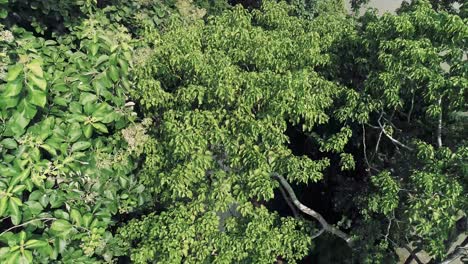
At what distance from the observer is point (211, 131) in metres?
5.10

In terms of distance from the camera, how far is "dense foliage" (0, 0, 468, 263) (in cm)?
429

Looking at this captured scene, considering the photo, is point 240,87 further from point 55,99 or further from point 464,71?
point 464,71

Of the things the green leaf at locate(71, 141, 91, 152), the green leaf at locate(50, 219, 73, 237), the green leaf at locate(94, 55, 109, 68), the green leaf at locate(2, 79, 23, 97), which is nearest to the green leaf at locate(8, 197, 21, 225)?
the green leaf at locate(50, 219, 73, 237)

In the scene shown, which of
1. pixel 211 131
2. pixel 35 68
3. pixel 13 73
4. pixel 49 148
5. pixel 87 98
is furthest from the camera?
pixel 211 131

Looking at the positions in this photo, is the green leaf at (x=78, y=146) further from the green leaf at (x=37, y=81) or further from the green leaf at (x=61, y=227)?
the green leaf at (x=37, y=81)

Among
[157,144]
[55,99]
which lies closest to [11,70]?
[55,99]

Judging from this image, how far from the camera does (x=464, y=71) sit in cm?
518

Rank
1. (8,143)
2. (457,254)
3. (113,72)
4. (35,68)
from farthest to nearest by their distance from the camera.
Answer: (457,254) → (113,72) → (8,143) → (35,68)

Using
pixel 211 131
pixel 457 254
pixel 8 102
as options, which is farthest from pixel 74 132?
pixel 457 254

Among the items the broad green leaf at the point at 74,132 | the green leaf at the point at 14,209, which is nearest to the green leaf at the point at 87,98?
the broad green leaf at the point at 74,132

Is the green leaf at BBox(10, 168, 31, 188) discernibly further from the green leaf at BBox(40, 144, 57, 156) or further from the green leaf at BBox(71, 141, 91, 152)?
the green leaf at BBox(71, 141, 91, 152)

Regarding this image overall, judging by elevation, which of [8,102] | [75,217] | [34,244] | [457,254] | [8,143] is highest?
[8,102]

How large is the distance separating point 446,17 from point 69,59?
4.87 meters

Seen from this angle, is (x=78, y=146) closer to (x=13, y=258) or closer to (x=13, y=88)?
(x=13, y=88)
